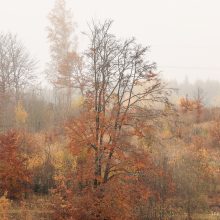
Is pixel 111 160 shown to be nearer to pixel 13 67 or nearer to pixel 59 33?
pixel 13 67

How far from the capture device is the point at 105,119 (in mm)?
20594

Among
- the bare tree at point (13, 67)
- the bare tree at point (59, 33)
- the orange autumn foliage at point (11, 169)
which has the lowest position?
the orange autumn foliage at point (11, 169)

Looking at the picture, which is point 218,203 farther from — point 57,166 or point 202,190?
point 57,166

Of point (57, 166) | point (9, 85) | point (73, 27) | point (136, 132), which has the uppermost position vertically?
point (73, 27)

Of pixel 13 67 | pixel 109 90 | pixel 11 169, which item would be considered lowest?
pixel 11 169

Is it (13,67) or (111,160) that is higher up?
(13,67)

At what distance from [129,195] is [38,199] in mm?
6898

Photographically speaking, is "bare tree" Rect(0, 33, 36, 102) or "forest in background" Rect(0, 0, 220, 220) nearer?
"forest in background" Rect(0, 0, 220, 220)

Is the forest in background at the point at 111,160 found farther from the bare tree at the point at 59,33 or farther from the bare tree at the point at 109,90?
the bare tree at the point at 59,33

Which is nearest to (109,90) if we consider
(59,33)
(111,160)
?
(111,160)

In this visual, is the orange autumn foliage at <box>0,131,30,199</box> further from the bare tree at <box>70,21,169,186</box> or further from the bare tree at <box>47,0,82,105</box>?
the bare tree at <box>47,0,82,105</box>

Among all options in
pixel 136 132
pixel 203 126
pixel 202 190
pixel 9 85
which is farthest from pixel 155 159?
pixel 9 85

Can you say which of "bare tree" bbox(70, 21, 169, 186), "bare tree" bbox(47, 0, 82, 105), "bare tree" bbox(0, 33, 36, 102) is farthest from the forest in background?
"bare tree" bbox(47, 0, 82, 105)

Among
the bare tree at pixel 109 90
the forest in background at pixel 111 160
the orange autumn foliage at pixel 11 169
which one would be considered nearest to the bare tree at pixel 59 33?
the forest in background at pixel 111 160
